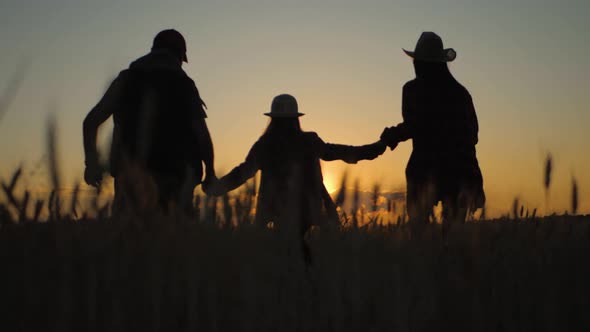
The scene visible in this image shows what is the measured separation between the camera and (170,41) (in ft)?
15.3

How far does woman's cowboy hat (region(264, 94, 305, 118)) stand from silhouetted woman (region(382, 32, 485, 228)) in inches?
35.1

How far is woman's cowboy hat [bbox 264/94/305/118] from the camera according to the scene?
16.0 feet

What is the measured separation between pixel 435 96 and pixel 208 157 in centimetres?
174

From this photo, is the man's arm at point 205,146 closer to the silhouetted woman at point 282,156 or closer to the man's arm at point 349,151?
the silhouetted woman at point 282,156

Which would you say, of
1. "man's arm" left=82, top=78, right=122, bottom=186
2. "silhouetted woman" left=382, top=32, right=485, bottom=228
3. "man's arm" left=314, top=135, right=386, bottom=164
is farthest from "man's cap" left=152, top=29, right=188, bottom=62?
"silhouetted woman" left=382, top=32, right=485, bottom=228

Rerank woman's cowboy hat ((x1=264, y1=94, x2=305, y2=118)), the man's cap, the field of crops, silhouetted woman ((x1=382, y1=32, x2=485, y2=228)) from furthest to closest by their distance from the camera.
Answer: silhouetted woman ((x1=382, y1=32, x2=485, y2=228))
woman's cowboy hat ((x1=264, y1=94, x2=305, y2=118))
the man's cap
the field of crops

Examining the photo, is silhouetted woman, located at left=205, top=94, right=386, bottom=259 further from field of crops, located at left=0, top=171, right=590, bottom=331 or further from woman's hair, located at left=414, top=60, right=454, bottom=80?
field of crops, located at left=0, top=171, right=590, bottom=331

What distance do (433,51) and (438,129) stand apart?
56cm

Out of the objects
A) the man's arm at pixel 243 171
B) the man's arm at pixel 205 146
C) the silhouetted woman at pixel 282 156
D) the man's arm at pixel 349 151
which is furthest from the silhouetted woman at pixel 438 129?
the man's arm at pixel 205 146

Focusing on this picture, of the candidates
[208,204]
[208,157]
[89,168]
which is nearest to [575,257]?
[208,204]

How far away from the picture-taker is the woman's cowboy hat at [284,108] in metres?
4.89

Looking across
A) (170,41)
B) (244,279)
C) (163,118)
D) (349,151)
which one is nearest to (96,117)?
(163,118)

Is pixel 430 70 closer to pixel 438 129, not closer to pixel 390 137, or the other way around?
pixel 438 129

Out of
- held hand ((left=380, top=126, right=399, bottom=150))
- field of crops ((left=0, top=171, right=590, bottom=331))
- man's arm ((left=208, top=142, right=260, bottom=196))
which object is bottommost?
field of crops ((left=0, top=171, right=590, bottom=331))
